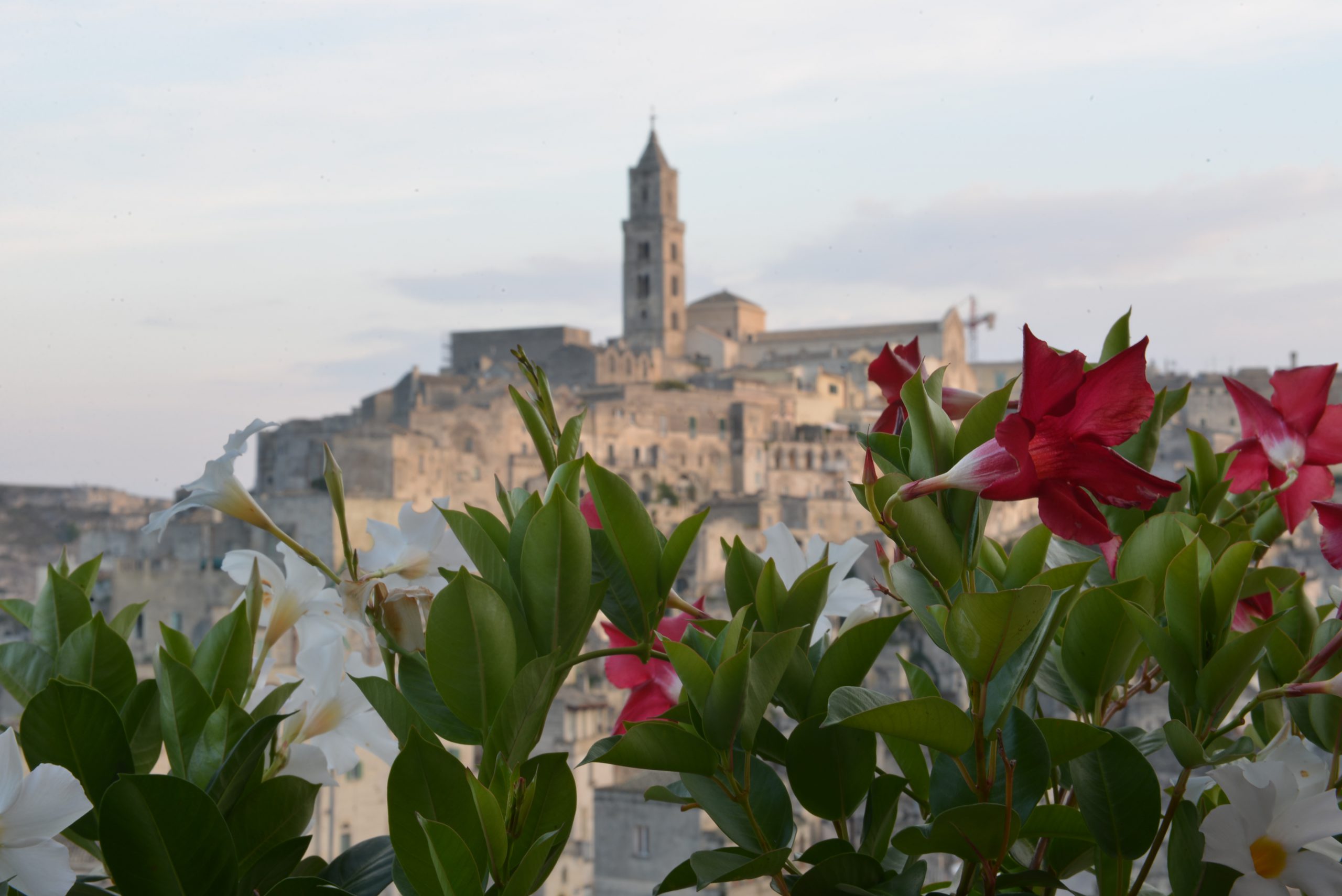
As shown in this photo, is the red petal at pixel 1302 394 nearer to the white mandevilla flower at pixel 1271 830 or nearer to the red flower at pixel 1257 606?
the red flower at pixel 1257 606

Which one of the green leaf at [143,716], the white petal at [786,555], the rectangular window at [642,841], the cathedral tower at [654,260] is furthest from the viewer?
the cathedral tower at [654,260]

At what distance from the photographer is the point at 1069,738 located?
0.70m

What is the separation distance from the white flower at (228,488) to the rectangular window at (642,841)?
9.59m

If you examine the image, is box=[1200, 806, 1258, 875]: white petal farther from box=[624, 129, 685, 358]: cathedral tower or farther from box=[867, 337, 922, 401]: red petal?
box=[624, 129, 685, 358]: cathedral tower

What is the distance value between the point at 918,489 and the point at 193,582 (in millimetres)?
17939

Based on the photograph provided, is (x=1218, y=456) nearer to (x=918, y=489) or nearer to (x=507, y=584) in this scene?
(x=918, y=489)

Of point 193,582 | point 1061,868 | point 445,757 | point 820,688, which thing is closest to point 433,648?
point 445,757

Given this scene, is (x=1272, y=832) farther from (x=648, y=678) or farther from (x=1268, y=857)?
(x=648, y=678)

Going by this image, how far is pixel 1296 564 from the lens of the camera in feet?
54.4

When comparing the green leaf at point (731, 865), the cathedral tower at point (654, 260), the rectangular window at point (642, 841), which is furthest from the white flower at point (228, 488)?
the cathedral tower at point (654, 260)

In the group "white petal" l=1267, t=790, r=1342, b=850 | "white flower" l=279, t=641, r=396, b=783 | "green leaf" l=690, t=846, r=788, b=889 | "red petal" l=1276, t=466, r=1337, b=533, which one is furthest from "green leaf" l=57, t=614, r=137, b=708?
"red petal" l=1276, t=466, r=1337, b=533

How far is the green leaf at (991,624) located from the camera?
1.97 feet

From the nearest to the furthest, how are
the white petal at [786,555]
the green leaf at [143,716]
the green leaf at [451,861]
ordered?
the green leaf at [451,861]
the green leaf at [143,716]
the white petal at [786,555]

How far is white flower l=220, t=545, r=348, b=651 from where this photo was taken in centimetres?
87
